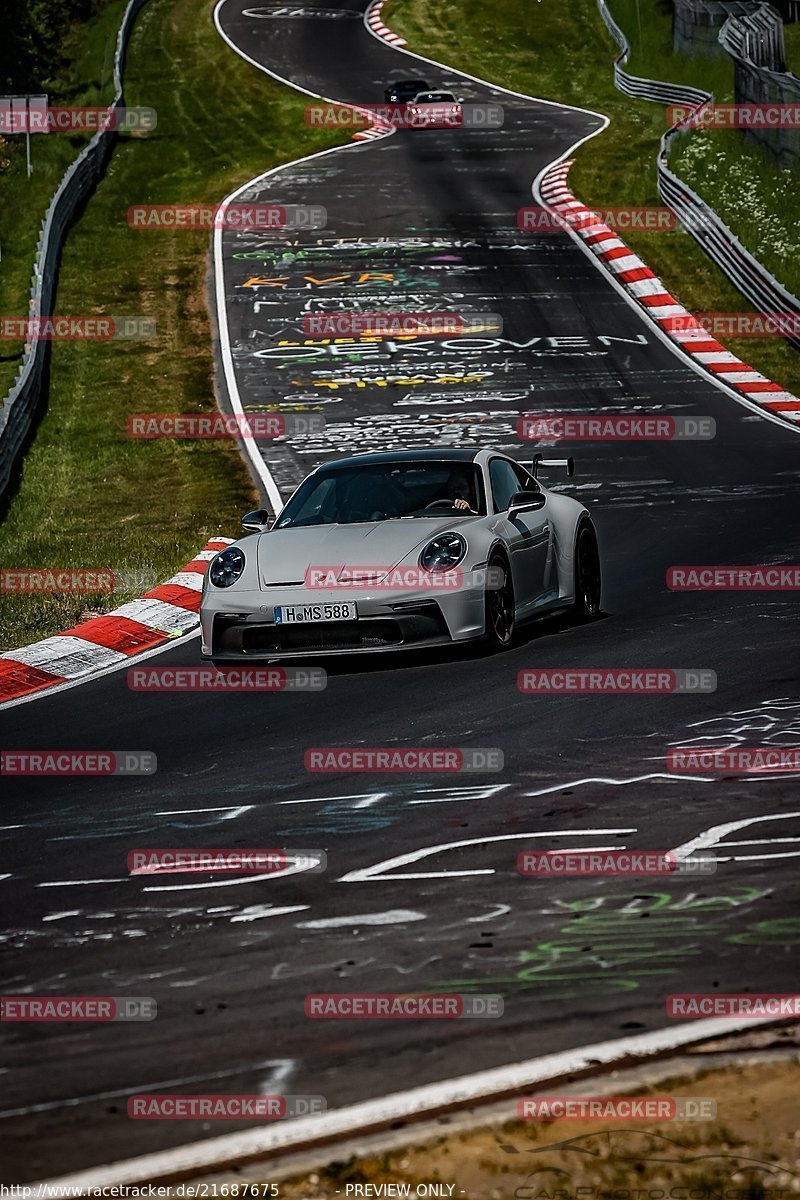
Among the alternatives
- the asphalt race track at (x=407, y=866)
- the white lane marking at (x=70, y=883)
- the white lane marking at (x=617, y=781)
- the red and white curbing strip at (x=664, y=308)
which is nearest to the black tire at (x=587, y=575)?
the asphalt race track at (x=407, y=866)

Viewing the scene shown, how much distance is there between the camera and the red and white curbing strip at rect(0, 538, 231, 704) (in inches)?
438

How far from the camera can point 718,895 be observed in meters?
5.79

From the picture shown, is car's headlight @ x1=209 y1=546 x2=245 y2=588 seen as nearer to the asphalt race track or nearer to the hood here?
the hood

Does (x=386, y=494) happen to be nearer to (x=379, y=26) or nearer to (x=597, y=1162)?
(x=597, y=1162)

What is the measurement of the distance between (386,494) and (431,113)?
131ft

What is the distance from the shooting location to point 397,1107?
4211mm

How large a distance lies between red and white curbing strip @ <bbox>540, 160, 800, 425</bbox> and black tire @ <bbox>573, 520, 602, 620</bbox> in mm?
10227

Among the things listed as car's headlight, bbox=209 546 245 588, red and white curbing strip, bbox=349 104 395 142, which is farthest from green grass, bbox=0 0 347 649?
car's headlight, bbox=209 546 245 588

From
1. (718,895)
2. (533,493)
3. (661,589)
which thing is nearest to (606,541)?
(661,589)

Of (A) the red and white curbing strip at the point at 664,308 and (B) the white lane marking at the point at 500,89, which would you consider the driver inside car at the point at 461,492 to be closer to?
(A) the red and white curbing strip at the point at 664,308

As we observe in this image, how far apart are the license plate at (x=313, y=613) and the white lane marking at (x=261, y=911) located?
4.44 m

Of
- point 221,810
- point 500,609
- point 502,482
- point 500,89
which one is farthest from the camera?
point 500,89

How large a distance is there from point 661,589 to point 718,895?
7285mm

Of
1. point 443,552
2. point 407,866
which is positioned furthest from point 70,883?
point 443,552
